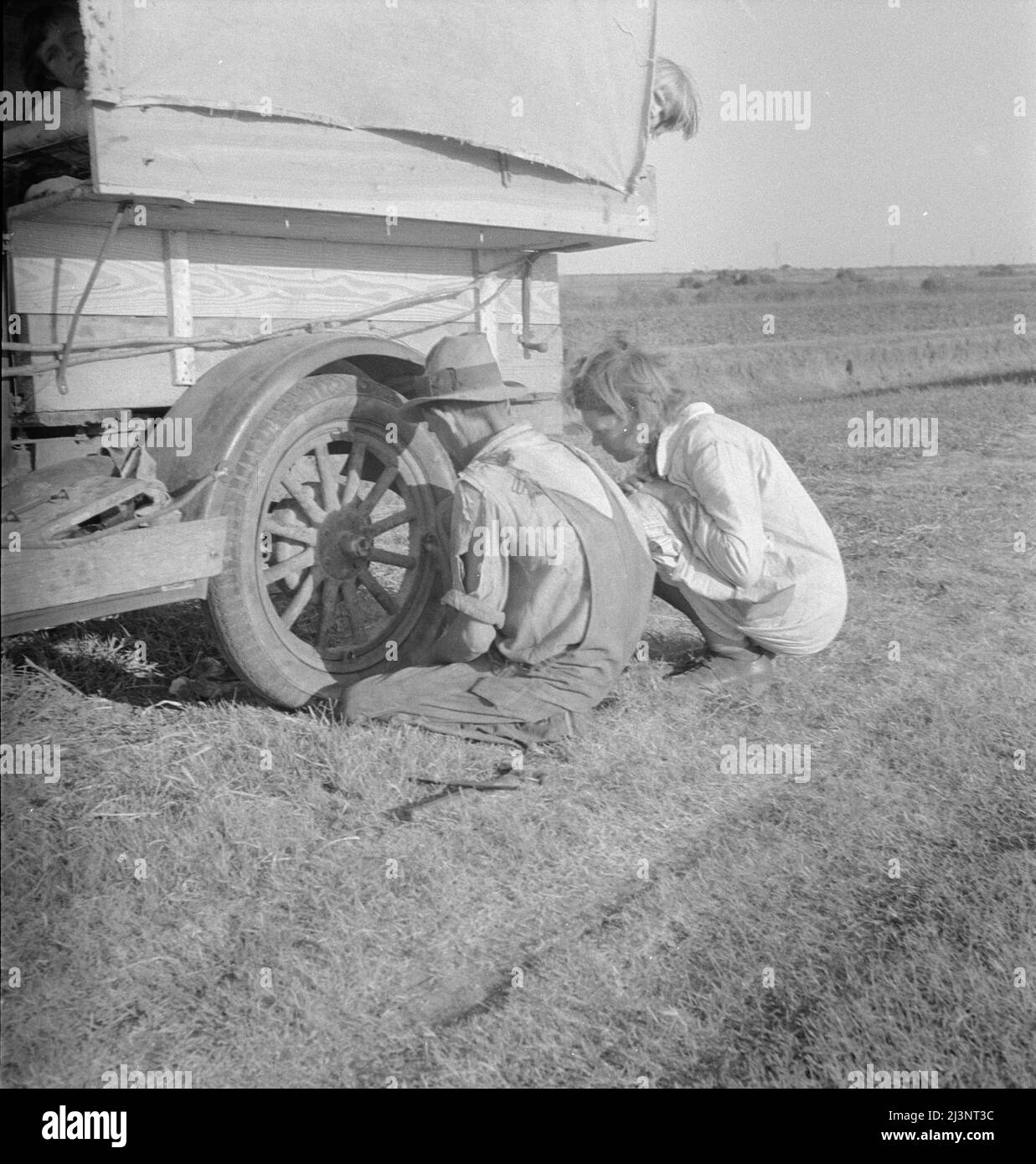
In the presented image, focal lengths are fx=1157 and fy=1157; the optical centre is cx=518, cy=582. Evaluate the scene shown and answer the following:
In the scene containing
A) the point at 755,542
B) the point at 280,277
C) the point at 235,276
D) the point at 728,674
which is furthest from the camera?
the point at 728,674

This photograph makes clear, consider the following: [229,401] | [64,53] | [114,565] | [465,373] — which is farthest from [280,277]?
[114,565]

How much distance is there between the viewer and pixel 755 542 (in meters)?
4.39

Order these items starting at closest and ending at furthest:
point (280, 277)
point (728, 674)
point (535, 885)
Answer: point (535, 885) < point (280, 277) < point (728, 674)

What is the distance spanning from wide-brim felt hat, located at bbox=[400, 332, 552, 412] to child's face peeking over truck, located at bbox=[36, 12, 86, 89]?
164 cm

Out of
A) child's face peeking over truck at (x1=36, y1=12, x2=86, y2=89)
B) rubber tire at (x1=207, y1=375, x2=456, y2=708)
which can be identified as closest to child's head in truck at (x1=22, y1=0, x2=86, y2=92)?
child's face peeking over truck at (x1=36, y1=12, x2=86, y2=89)

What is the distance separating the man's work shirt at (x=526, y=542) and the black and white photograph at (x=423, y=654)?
16 mm

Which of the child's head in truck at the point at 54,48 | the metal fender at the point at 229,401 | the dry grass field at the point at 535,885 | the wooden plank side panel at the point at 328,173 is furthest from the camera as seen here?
the child's head in truck at the point at 54,48

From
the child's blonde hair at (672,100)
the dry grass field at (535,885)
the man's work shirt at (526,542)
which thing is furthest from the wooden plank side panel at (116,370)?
the child's blonde hair at (672,100)

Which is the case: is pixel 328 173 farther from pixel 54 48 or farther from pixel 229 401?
pixel 54 48

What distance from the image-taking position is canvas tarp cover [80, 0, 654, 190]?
3.39m

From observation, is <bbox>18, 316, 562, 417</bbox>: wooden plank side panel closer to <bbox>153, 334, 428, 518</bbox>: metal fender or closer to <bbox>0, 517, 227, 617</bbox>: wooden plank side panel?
<bbox>153, 334, 428, 518</bbox>: metal fender

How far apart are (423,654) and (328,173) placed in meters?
1.80

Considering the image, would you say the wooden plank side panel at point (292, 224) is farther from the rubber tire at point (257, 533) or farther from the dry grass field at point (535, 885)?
the dry grass field at point (535, 885)

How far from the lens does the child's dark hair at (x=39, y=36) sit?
4.27 metres
